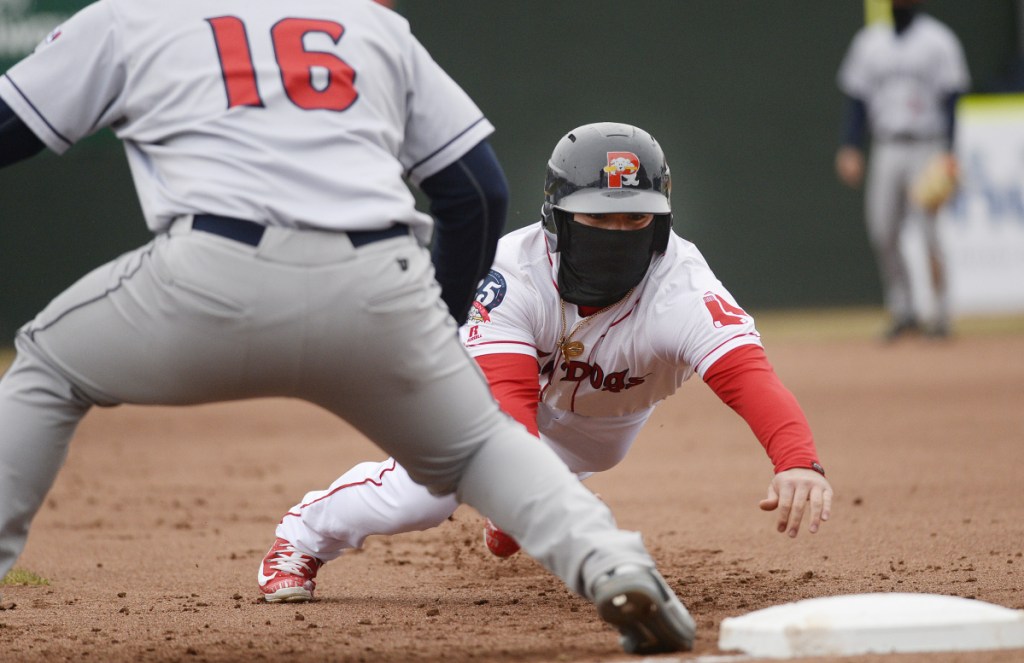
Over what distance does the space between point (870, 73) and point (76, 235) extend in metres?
8.03

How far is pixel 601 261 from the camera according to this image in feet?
13.1

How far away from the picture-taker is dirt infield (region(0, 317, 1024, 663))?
3664 millimetres

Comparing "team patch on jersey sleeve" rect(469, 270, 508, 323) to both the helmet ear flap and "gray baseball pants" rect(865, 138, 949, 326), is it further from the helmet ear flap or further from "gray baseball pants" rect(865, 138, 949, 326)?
"gray baseball pants" rect(865, 138, 949, 326)

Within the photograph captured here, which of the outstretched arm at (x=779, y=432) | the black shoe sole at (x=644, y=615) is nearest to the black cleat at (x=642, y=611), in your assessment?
the black shoe sole at (x=644, y=615)

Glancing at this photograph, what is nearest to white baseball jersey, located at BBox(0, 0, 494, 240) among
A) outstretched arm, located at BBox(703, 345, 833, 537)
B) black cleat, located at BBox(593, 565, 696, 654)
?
black cleat, located at BBox(593, 565, 696, 654)

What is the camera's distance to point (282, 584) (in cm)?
421

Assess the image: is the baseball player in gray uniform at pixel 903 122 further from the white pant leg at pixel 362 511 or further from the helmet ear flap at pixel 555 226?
the white pant leg at pixel 362 511

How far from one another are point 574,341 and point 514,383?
308mm

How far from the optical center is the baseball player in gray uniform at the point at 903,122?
12.6 metres

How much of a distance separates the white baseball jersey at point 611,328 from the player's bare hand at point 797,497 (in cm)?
46

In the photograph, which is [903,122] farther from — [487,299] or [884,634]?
[884,634]

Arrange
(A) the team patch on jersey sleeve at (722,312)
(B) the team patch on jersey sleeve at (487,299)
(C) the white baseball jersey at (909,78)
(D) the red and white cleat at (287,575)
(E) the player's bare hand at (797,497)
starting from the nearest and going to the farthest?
(E) the player's bare hand at (797,497), (A) the team patch on jersey sleeve at (722,312), (B) the team patch on jersey sleeve at (487,299), (D) the red and white cleat at (287,575), (C) the white baseball jersey at (909,78)

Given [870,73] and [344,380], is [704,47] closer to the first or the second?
[870,73]

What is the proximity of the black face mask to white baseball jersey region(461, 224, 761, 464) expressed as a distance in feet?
0.24
